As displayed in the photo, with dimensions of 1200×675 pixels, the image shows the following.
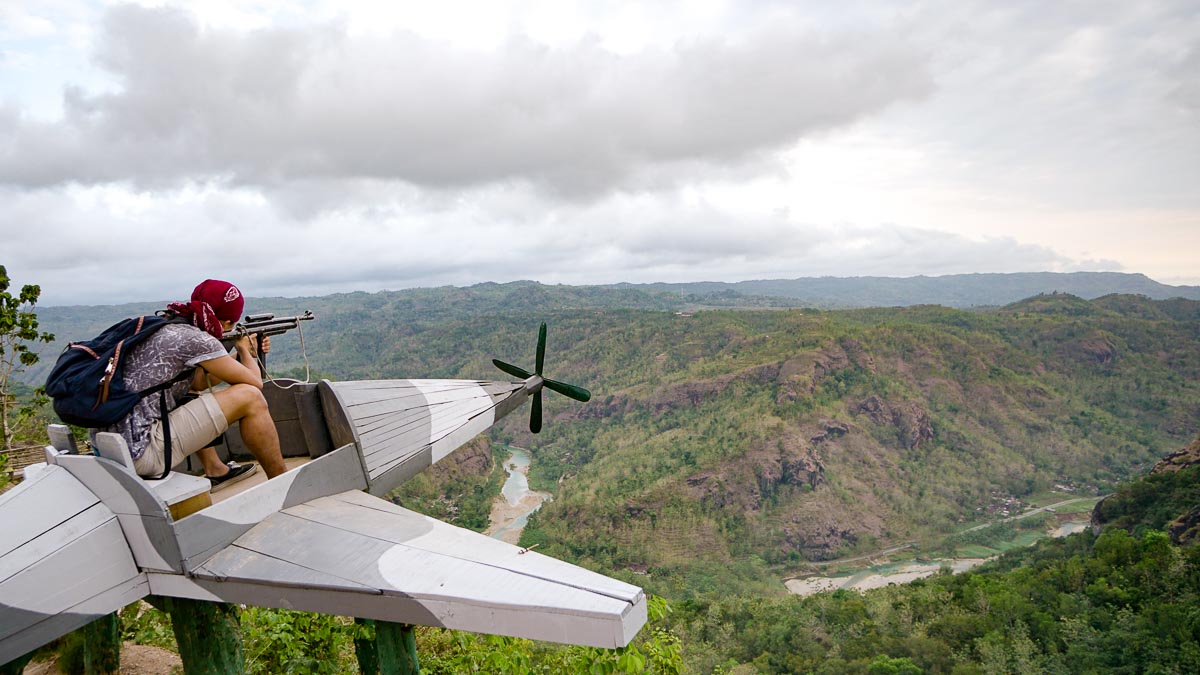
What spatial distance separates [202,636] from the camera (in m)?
4.20

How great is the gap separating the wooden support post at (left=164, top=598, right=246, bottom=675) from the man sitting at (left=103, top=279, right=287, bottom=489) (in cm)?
105

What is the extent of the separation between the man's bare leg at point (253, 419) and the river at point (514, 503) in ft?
234

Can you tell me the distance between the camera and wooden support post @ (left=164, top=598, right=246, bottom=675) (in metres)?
4.19

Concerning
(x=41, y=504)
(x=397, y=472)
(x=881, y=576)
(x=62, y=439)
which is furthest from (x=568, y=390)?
(x=881, y=576)

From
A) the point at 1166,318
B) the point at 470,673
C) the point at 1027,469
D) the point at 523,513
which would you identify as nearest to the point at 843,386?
the point at 1027,469

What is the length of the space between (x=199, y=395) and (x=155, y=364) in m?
0.42

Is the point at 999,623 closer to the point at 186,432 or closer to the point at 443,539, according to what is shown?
the point at 443,539

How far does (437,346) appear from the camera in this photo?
593 ft

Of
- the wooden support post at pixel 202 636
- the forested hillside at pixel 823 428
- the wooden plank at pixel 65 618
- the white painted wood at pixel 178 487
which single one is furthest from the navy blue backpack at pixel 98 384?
the forested hillside at pixel 823 428

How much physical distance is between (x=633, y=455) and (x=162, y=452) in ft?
324

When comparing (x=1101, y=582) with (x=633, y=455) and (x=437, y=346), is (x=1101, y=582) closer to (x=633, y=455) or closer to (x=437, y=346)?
(x=633, y=455)

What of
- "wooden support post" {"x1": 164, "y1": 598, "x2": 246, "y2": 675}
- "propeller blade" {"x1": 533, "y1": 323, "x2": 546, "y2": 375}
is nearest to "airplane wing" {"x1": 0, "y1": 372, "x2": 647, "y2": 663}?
"wooden support post" {"x1": 164, "y1": 598, "x2": 246, "y2": 675}

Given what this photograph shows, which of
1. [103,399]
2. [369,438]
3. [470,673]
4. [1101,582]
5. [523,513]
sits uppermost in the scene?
[103,399]

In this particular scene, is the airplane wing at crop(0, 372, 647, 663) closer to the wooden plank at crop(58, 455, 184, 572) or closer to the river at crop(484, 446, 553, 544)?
the wooden plank at crop(58, 455, 184, 572)
